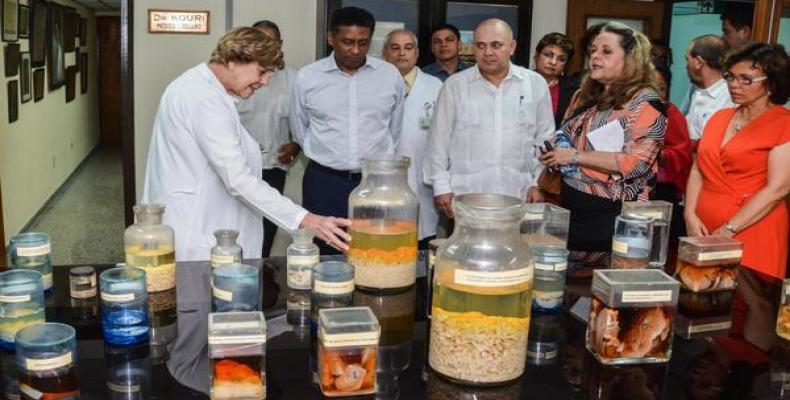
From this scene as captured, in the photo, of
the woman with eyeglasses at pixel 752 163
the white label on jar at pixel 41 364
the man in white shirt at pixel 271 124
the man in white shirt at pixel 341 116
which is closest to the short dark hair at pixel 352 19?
the man in white shirt at pixel 341 116

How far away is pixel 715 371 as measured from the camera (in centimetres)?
121

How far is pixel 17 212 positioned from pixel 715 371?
184 inches

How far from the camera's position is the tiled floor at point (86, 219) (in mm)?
4633

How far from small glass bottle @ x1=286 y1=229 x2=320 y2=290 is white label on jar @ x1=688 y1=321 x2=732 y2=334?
770 mm

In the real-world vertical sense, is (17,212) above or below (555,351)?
below

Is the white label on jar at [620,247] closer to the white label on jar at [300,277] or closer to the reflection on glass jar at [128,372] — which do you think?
the white label on jar at [300,277]

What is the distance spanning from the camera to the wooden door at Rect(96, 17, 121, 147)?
10.1 metres

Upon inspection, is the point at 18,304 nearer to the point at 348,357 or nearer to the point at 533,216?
the point at 348,357

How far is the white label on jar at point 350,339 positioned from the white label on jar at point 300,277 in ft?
1.51

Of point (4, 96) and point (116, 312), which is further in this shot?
point (4, 96)

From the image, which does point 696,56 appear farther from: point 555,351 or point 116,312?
point 116,312

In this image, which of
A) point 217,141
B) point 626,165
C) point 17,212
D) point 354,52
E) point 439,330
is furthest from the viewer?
point 17,212

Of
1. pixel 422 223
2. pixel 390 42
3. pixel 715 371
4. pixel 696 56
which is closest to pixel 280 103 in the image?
pixel 390 42

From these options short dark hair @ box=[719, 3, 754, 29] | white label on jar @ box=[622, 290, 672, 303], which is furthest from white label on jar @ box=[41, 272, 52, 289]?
short dark hair @ box=[719, 3, 754, 29]
